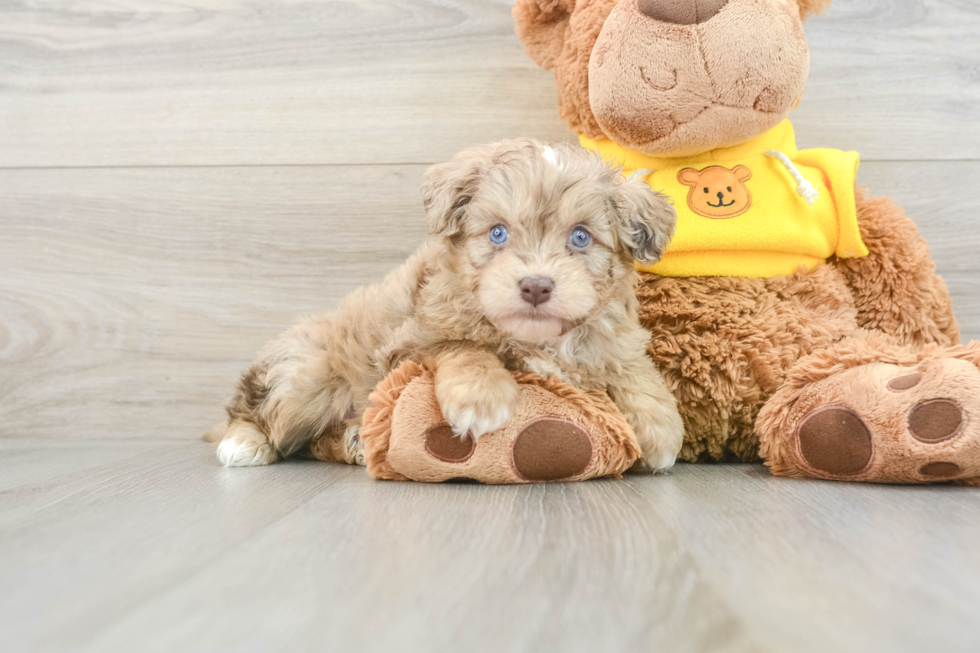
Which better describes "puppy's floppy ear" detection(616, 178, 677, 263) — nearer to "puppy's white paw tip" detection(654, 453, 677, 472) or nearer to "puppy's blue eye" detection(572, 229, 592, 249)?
"puppy's blue eye" detection(572, 229, 592, 249)

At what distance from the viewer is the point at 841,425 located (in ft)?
4.19

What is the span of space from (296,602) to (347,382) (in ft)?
3.08

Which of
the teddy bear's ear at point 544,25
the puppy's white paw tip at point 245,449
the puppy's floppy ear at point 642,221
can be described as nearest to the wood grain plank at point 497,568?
the puppy's white paw tip at point 245,449

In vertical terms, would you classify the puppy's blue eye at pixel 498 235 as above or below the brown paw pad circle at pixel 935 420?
above

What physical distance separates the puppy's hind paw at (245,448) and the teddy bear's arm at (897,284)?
4.57 ft

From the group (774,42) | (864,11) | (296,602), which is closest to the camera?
(296,602)

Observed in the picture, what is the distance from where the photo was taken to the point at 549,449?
129 centimetres

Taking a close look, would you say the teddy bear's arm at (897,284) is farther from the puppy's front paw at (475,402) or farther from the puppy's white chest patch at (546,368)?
the puppy's front paw at (475,402)

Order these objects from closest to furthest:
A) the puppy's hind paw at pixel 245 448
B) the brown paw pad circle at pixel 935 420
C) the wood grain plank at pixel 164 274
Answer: the brown paw pad circle at pixel 935 420 < the puppy's hind paw at pixel 245 448 < the wood grain plank at pixel 164 274

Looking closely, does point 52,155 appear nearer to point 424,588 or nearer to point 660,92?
point 660,92

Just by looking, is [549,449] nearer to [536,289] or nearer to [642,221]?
[536,289]

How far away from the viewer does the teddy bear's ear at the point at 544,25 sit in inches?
65.7

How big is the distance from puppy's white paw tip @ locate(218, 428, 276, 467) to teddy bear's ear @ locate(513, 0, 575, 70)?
43.7 inches

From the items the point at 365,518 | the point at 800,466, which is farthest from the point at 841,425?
the point at 365,518
